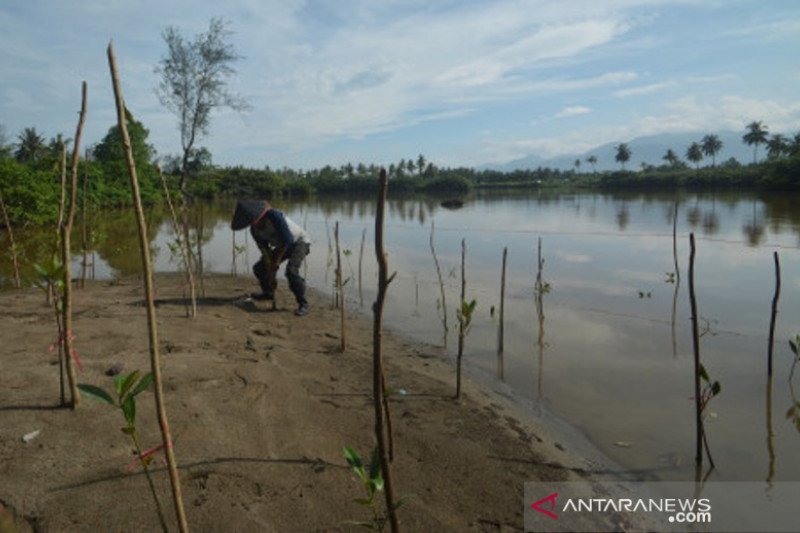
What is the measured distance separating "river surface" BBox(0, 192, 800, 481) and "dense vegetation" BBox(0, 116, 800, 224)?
3138 mm

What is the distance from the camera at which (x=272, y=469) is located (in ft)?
10.1

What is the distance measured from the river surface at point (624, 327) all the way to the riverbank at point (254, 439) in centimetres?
82

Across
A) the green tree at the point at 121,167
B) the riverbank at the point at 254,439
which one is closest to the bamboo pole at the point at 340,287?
the riverbank at the point at 254,439

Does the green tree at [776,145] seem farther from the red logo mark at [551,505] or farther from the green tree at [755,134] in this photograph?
the red logo mark at [551,505]

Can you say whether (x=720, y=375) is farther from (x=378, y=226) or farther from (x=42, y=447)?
(x=42, y=447)

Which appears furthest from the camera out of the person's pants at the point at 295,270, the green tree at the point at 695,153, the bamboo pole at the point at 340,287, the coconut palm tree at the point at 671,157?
the coconut palm tree at the point at 671,157

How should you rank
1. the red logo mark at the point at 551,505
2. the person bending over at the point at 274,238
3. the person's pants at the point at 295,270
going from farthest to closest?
1. the person's pants at the point at 295,270
2. the person bending over at the point at 274,238
3. the red logo mark at the point at 551,505

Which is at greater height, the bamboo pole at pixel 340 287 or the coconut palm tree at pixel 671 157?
the coconut palm tree at pixel 671 157

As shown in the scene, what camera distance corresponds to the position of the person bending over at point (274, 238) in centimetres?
706

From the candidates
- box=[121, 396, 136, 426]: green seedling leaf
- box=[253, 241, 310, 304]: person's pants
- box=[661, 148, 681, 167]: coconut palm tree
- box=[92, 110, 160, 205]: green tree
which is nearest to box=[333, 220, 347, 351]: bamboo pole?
box=[253, 241, 310, 304]: person's pants

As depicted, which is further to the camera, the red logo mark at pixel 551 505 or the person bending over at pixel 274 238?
the person bending over at pixel 274 238

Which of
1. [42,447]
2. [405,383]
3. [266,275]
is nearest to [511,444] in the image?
[405,383]

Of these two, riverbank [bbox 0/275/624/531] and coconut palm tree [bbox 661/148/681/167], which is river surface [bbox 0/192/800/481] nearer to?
riverbank [bbox 0/275/624/531]

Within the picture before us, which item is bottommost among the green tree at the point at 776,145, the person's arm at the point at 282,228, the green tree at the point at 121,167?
the person's arm at the point at 282,228
